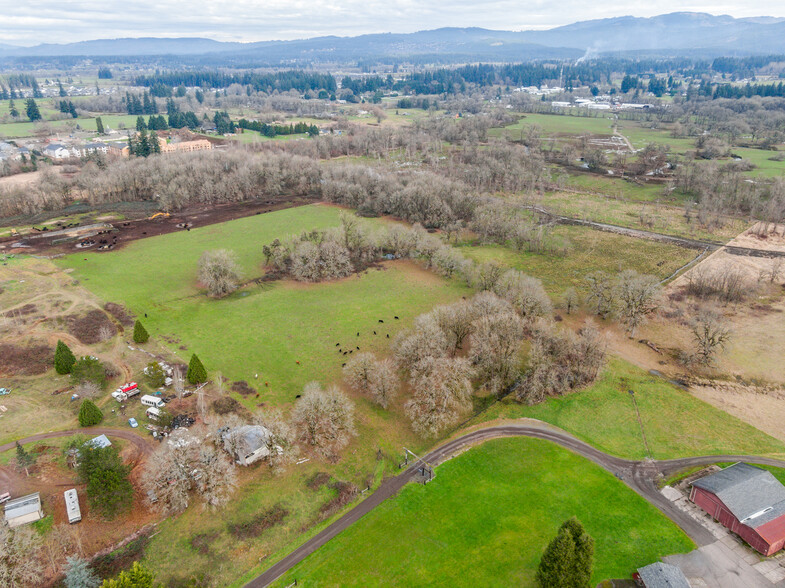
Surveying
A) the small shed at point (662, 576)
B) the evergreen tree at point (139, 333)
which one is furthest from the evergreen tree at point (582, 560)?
the evergreen tree at point (139, 333)

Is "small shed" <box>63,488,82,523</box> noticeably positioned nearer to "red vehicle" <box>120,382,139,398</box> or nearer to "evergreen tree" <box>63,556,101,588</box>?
"evergreen tree" <box>63,556,101,588</box>

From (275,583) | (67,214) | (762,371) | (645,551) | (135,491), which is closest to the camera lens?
(275,583)

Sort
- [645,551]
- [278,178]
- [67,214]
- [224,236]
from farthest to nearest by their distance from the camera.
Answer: [278,178] → [67,214] → [224,236] → [645,551]

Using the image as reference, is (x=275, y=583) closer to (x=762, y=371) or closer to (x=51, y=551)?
(x=51, y=551)

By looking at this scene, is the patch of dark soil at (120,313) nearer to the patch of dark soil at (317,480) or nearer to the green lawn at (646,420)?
the patch of dark soil at (317,480)

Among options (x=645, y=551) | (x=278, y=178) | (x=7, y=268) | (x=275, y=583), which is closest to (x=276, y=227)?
(x=278, y=178)
